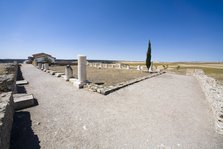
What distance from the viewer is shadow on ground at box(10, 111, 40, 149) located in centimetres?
295

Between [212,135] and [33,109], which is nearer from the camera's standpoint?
[212,135]

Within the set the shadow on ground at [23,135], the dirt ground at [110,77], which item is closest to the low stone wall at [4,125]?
the shadow on ground at [23,135]

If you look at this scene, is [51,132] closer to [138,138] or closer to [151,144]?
[138,138]

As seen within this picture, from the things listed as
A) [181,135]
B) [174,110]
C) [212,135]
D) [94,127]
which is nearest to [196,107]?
[174,110]

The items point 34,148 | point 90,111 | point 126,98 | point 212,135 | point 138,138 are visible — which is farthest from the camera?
point 126,98

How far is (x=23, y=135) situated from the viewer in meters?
3.31

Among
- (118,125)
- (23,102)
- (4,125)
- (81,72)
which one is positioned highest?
(81,72)

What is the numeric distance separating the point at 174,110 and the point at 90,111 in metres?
3.70

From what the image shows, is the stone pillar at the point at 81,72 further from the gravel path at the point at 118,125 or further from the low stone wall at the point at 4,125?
the low stone wall at the point at 4,125

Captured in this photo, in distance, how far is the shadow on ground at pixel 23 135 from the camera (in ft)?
9.68

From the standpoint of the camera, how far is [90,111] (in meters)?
4.90

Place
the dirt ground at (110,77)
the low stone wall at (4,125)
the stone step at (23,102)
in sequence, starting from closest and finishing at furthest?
the low stone wall at (4,125), the stone step at (23,102), the dirt ground at (110,77)

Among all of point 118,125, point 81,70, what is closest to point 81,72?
point 81,70

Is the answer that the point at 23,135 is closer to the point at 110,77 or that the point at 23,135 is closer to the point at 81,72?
the point at 81,72
